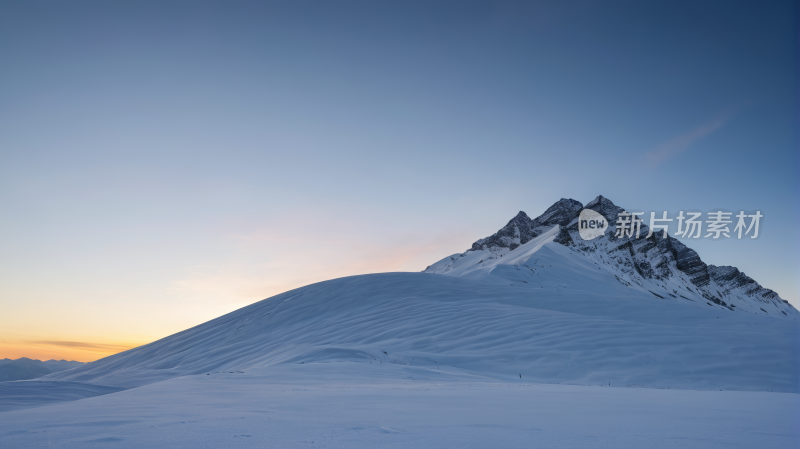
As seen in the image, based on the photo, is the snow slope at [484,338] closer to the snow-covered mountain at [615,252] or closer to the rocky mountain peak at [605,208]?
the snow-covered mountain at [615,252]

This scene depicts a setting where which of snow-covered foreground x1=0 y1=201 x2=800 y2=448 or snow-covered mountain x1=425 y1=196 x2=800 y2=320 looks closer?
snow-covered foreground x1=0 y1=201 x2=800 y2=448

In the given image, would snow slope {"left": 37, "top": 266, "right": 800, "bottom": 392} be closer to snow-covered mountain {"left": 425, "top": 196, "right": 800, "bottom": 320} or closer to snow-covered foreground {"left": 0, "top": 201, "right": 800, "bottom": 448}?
snow-covered foreground {"left": 0, "top": 201, "right": 800, "bottom": 448}

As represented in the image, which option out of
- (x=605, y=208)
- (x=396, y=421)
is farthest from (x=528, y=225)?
(x=396, y=421)

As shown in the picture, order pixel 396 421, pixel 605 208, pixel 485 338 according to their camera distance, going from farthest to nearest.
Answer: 1. pixel 605 208
2. pixel 485 338
3. pixel 396 421

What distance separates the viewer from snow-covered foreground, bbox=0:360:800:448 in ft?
8.79

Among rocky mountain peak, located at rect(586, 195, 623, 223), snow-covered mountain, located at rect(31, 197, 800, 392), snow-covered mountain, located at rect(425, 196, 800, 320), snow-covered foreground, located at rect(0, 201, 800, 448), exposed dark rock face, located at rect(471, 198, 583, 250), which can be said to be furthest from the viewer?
rocky mountain peak, located at rect(586, 195, 623, 223)

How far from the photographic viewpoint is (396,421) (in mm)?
3318

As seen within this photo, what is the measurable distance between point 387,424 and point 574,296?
1893cm

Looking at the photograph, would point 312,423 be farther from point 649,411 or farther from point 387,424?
point 649,411

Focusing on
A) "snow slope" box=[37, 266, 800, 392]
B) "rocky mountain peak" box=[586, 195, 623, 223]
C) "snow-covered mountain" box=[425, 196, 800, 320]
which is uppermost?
"rocky mountain peak" box=[586, 195, 623, 223]

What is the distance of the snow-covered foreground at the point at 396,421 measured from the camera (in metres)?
2.68

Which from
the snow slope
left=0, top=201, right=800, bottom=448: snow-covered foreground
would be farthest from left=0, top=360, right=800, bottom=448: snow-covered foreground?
the snow slope

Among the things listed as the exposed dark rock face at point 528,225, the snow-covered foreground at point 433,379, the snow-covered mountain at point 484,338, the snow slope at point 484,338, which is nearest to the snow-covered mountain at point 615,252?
the exposed dark rock face at point 528,225

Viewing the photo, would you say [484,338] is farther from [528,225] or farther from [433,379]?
[528,225]
